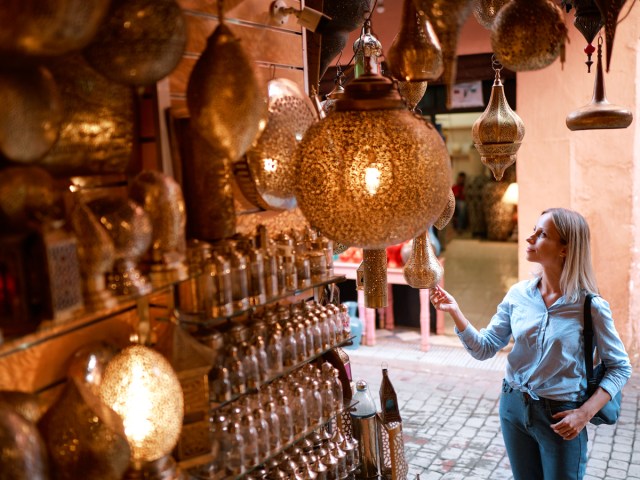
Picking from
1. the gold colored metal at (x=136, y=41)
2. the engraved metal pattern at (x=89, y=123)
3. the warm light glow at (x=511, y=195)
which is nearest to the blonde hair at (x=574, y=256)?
the engraved metal pattern at (x=89, y=123)

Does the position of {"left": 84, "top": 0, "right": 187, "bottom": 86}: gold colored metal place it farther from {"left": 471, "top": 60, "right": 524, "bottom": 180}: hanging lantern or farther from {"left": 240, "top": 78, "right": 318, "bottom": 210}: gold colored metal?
{"left": 471, "top": 60, "right": 524, "bottom": 180}: hanging lantern

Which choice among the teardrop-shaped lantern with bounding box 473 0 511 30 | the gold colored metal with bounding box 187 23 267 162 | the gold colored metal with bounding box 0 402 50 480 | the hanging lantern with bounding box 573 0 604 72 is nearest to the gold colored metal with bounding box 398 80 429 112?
the teardrop-shaped lantern with bounding box 473 0 511 30

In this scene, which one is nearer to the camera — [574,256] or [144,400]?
[144,400]

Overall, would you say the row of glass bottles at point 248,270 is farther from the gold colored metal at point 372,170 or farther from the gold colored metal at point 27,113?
the gold colored metal at point 27,113

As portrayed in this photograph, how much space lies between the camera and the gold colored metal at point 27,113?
0.99 metres

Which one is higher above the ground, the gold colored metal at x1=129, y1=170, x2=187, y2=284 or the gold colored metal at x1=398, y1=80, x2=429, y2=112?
the gold colored metal at x1=398, y1=80, x2=429, y2=112

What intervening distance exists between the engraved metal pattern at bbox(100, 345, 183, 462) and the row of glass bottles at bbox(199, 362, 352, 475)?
0.95 feet

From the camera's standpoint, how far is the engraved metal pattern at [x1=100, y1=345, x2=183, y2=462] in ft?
4.56

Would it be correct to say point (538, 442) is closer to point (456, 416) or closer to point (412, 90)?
point (412, 90)

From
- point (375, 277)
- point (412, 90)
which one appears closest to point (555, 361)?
point (375, 277)

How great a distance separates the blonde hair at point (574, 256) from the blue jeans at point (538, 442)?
497mm

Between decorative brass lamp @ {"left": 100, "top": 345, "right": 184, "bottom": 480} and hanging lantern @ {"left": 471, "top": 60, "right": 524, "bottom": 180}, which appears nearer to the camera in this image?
decorative brass lamp @ {"left": 100, "top": 345, "right": 184, "bottom": 480}

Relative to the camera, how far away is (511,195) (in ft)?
24.7

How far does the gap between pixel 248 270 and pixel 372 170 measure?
594mm
